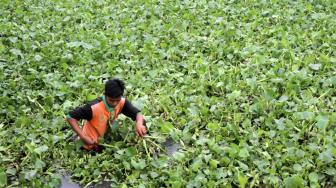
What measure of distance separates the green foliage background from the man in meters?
0.16

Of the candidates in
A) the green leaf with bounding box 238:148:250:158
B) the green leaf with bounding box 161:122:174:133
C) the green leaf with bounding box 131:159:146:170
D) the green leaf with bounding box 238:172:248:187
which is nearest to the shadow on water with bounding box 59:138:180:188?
the green leaf with bounding box 161:122:174:133

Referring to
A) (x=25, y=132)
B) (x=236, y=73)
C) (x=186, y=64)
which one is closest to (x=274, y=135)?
(x=236, y=73)

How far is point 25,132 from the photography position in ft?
15.5

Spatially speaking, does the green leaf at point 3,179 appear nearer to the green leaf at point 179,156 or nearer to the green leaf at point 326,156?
the green leaf at point 179,156

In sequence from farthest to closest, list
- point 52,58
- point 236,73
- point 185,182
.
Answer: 1. point 52,58
2. point 236,73
3. point 185,182

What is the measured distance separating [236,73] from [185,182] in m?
2.11

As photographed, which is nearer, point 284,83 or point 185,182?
point 185,182

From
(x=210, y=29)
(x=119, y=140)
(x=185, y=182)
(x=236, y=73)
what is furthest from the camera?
(x=210, y=29)

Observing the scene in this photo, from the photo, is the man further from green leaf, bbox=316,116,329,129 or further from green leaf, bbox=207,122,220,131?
green leaf, bbox=316,116,329,129

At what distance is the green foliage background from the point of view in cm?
418

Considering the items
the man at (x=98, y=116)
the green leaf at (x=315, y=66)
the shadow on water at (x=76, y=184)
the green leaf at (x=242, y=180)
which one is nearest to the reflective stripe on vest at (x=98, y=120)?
the man at (x=98, y=116)

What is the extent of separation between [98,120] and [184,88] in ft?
4.33

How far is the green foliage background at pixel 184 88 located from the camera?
418 centimetres

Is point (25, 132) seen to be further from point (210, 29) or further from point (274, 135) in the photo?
point (210, 29)
